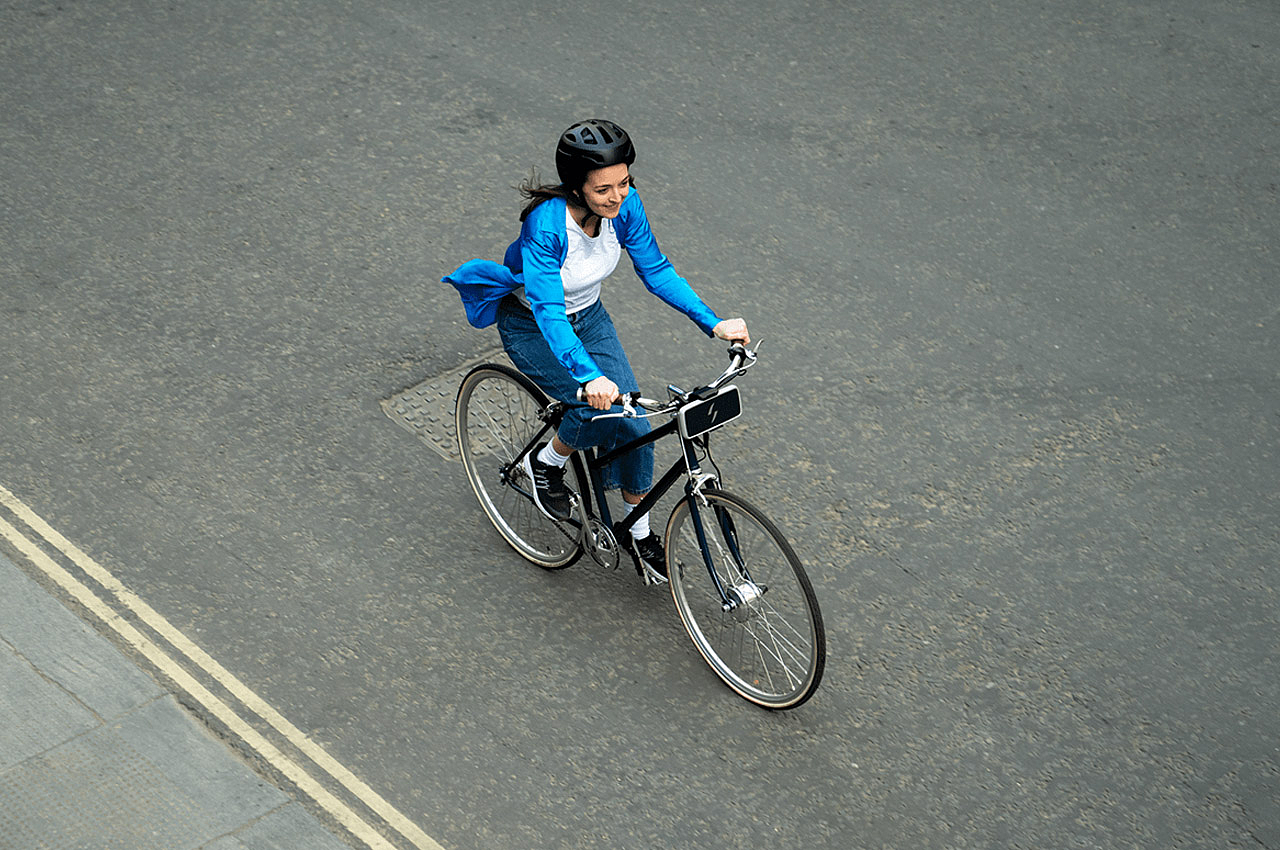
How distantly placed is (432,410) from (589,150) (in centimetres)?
222

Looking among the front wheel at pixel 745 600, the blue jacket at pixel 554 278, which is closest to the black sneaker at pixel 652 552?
the front wheel at pixel 745 600

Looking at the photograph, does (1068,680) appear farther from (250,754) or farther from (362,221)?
(362,221)

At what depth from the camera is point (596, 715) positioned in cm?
468

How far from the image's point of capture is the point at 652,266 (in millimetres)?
4703

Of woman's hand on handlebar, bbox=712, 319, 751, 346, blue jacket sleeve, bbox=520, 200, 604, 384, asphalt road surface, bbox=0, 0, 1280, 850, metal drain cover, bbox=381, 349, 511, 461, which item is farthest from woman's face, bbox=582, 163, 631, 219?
metal drain cover, bbox=381, 349, 511, 461

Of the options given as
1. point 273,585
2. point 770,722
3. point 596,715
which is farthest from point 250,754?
point 770,722

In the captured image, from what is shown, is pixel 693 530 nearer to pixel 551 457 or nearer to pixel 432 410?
pixel 551 457

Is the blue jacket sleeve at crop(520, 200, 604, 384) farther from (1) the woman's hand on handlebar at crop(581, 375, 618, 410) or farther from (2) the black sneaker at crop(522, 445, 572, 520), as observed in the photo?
(2) the black sneaker at crop(522, 445, 572, 520)

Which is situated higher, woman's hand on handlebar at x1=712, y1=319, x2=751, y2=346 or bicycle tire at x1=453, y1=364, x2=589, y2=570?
woman's hand on handlebar at x1=712, y1=319, x2=751, y2=346

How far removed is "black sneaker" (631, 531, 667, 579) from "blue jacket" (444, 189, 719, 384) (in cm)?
79

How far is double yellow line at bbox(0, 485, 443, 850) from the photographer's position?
167 inches

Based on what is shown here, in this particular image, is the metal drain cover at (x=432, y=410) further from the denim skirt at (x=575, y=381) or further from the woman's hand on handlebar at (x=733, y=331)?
the woman's hand on handlebar at (x=733, y=331)

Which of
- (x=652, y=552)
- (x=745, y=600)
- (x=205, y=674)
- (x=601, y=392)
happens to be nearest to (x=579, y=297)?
(x=601, y=392)

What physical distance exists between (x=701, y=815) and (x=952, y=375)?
3.02 m
